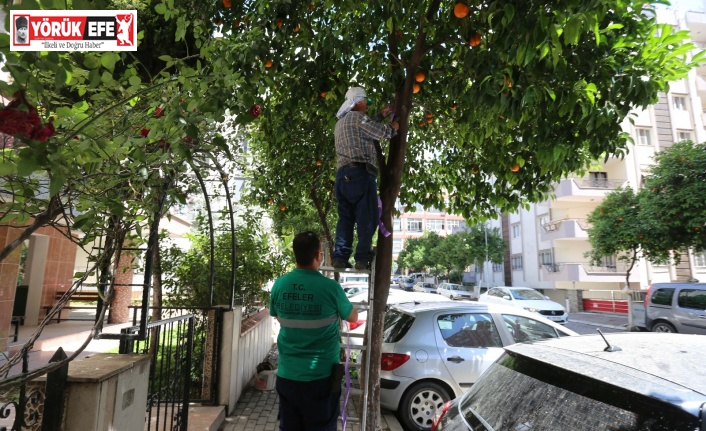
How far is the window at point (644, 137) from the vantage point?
2759 centimetres

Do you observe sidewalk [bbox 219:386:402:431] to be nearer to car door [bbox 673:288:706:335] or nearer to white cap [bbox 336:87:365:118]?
white cap [bbox 336:87:365:118]

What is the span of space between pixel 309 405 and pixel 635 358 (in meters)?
2.04

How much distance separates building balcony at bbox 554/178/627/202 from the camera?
2708cm

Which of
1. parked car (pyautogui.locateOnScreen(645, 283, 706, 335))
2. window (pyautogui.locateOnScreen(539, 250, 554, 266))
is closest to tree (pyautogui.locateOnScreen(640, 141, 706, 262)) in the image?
parked car (pyautogui.locateOnScreen(645, 283, 706, 335))

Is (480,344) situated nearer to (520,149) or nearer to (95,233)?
(520,149)

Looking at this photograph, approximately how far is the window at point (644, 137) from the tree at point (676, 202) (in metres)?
13.5

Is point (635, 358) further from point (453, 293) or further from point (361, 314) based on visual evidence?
point (453, 293)

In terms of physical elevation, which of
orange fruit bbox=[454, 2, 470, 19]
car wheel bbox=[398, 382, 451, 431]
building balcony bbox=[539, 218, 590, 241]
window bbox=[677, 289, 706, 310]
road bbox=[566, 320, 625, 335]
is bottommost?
road bbox=[566, 320, 625, 335]

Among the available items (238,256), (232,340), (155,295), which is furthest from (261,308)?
(232,340)

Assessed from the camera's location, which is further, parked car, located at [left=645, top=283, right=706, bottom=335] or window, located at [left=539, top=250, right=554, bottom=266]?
window, located at [left=539, top=250, right=554, bottom=266]

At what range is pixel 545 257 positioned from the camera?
31.6 meters

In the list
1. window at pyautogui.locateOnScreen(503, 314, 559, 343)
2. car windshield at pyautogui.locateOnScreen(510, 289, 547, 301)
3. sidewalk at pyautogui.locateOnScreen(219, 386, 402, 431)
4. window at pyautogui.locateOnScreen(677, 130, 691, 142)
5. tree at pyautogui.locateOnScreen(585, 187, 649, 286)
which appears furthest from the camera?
window at pyautogui.locateOnScreen(677, 130, 691, 142)

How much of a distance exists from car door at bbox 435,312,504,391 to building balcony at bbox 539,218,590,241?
23.8 metres

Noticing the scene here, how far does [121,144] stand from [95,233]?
0.62 m
